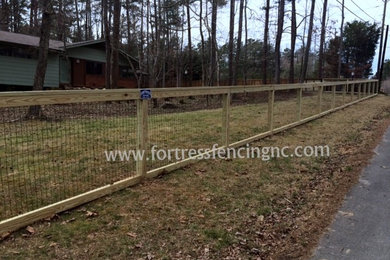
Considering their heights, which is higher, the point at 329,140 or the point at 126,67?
the point at 126,67

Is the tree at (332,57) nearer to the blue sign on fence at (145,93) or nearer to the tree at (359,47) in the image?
the tree at (359,47)

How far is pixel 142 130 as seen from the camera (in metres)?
4.01

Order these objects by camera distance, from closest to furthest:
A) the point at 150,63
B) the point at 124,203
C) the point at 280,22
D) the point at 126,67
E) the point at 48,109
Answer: the point at 124,203 < the point at 48,109 < the point at 150,63 < the point at 280,22 < the point at 126,67

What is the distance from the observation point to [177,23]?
27.5 m

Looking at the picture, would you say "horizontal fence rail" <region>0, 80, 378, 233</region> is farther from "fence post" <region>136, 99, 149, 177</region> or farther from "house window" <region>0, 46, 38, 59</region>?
"house window" <region>0, 46, 38, 59</region>

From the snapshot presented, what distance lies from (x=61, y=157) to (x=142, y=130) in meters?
1.64

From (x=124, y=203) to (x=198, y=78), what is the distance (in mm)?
35076

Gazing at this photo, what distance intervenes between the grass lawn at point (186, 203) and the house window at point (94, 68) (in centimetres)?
1833

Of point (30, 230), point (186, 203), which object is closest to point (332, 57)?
point (186, 203)

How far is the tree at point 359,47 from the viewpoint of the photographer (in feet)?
124

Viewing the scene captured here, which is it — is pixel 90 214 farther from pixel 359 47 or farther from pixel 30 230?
pixel 359 47

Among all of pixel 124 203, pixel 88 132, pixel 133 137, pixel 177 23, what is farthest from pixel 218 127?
pixel 177 23

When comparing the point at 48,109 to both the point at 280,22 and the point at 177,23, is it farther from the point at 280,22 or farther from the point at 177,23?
the point at 177,23

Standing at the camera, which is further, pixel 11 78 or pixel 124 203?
pixel 11 78
